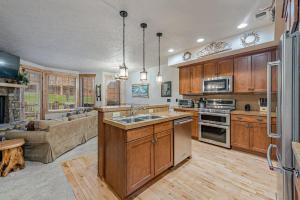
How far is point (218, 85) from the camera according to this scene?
3.87 meters

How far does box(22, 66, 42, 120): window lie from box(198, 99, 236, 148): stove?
20.2 feet

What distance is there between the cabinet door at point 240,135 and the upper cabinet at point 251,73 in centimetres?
86

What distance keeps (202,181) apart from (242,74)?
9.05ft

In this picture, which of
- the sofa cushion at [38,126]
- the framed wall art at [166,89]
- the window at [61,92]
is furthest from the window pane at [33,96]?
the framed wall art at [166,89]

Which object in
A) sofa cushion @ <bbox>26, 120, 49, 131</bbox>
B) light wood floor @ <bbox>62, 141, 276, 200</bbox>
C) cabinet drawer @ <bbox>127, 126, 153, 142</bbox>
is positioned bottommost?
light wood floor @ <bbox>62, 141, 276, 200</bbox>

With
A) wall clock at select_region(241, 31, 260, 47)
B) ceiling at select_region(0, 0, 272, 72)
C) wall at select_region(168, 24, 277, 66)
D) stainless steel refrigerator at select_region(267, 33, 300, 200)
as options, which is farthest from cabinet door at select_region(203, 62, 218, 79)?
stainless steel refrigerator at select_region(267, 33, 300, 200)

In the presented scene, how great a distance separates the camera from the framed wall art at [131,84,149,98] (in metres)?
6.73

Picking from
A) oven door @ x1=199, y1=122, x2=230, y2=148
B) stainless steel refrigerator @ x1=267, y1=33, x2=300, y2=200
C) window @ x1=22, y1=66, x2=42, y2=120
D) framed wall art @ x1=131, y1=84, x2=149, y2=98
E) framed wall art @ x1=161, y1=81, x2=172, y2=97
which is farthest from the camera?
framed wall art @ x1=131, y1=84, x2=149, y2=98

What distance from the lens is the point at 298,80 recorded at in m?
0.98

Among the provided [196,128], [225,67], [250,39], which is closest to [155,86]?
[196,128]

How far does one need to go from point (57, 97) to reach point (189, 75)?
5.91 m

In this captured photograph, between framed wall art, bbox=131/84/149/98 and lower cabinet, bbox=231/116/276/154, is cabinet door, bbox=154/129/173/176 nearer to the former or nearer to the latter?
lower cabinet, bbox=231/116/276/154

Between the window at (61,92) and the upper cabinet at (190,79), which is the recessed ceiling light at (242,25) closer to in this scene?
the upper cabinet at (190,79)

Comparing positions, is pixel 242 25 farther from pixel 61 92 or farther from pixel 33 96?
pixel 61 92
